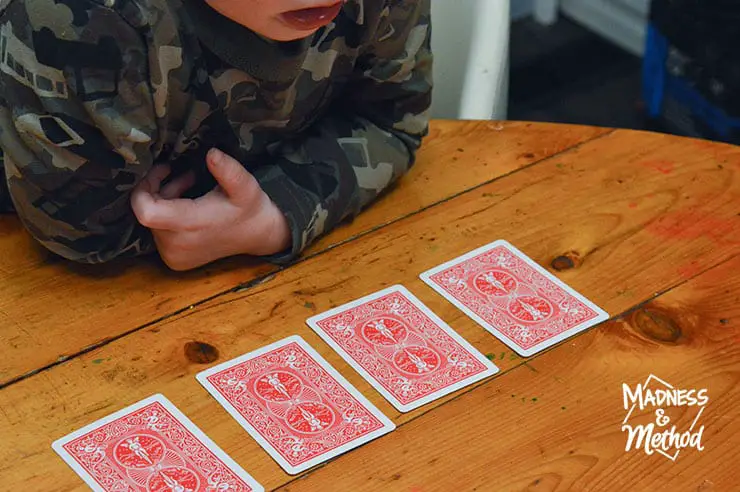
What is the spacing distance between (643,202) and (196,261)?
485 mm

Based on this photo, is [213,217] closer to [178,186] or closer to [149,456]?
[178,186]

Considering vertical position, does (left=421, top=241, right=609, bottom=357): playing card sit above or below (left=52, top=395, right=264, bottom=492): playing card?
above

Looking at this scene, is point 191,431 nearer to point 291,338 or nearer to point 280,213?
point 291,338

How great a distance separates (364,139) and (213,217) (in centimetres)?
22

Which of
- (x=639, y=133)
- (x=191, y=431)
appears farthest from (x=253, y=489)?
(x=639, y=133)

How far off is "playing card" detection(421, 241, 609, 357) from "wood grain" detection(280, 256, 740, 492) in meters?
0.02

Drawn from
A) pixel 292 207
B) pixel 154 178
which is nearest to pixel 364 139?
pixel 292 207

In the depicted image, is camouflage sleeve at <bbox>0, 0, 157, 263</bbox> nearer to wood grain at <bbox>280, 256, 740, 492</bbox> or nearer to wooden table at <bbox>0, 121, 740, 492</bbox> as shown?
wooden table at <bbox>0, 121, 740, 492</bbox>

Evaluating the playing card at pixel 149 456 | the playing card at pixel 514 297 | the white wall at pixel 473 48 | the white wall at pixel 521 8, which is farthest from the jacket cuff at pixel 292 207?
the white wall at pixel 521 8

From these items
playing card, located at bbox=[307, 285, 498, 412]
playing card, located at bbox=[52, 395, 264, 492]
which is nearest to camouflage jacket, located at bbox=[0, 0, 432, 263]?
playing card, located at bbox=[307, 285, 498, 412]

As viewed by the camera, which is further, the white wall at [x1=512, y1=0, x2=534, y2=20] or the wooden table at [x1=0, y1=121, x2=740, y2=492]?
the white wall at [x1=512, y1=0, x2=534, y2=20]

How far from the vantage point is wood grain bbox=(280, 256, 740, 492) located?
836mm

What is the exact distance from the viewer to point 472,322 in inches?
39.8

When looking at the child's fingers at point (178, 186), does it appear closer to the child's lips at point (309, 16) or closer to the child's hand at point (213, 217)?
the child's hand at point (213, 217)
